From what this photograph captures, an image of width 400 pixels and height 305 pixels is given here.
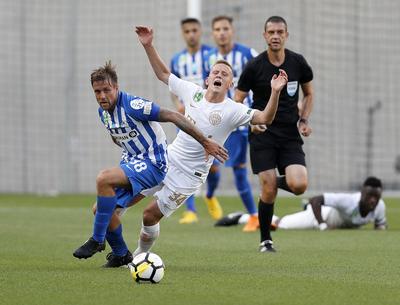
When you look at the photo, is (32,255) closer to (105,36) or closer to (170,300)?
(170,300)

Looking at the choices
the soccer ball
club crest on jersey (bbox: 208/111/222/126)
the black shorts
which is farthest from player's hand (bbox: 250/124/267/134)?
the soccer ball

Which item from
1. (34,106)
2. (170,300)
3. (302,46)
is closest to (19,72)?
(34,106)

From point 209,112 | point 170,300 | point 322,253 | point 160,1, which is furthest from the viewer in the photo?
point 160,1

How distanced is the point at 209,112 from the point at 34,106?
16681mm

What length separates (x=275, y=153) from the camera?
9969 millimetres

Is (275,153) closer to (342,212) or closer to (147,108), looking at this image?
(147,108)

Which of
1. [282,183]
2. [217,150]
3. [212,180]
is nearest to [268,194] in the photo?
[282,183]

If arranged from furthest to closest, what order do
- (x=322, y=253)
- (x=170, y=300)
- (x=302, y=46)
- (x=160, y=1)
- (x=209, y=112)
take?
(x=160, y=1)
(x=302, y=46)
(x=322, y=253)
(x=209, y=112)
(x=170, y=300)

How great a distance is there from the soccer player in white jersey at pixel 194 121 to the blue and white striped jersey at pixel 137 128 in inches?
14.3

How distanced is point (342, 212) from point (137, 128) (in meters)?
5.80

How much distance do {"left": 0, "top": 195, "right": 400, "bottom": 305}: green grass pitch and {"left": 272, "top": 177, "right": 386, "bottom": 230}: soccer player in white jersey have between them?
20 cm

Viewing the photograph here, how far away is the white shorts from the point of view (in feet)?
27.7

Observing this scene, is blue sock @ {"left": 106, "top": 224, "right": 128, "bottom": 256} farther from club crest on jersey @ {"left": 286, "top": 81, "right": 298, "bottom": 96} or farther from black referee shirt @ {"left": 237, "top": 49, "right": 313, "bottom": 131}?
club crest on jersey @ {"left": 286, "top": 81, "right": 298, "bottom": 96}

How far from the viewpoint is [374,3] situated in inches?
928
